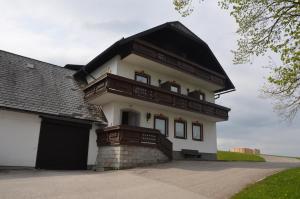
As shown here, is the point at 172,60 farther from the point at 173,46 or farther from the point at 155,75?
the point at 173,46

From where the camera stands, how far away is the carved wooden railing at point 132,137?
15.8 meters

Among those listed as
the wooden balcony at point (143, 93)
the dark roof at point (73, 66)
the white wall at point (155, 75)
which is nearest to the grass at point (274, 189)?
the wooden balcony at point (143, 93)

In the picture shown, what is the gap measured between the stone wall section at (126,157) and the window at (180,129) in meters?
4.71

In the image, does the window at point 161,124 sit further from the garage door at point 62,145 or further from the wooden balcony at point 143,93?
the garage door at point 62,145

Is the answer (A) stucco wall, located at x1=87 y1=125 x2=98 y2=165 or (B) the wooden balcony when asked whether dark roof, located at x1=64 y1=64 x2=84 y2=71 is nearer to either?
(B) the wooden balcony

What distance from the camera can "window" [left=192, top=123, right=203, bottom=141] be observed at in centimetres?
2345

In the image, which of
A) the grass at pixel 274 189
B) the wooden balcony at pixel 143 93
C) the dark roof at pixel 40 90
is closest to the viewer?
A: the grass at pixel 274 189

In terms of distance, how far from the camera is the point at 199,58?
26.1m

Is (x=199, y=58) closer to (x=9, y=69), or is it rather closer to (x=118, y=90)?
(x=118, y=90)

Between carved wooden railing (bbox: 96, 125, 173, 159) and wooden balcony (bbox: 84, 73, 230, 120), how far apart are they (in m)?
2.46

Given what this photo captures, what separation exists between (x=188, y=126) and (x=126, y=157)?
8696 mm

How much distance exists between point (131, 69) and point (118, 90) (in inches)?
138

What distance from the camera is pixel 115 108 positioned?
18.5m

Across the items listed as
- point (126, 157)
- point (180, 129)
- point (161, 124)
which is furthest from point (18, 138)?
point (180, 129)
